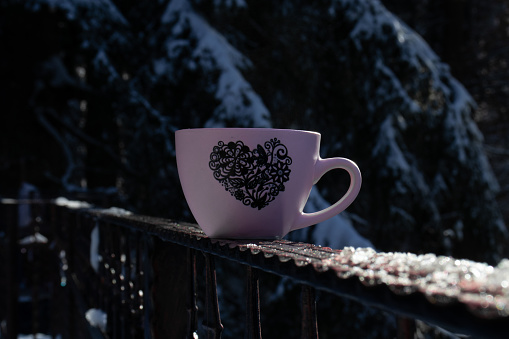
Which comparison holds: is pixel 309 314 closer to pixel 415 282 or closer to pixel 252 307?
pixel 252 307

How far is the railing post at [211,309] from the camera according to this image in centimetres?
98

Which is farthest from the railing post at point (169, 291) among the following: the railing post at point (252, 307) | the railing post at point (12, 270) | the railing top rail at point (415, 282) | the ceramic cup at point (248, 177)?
the railing post at point (12, 270)

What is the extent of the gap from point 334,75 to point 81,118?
5.68 meters

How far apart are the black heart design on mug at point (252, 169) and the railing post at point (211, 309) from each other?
5.6 inches

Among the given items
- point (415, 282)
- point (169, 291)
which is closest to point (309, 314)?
point (415, 282)

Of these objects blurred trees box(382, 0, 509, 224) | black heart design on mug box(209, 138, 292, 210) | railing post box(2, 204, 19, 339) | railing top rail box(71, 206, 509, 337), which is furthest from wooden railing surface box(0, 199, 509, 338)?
blurred trees box(382, 0, 509, 224)

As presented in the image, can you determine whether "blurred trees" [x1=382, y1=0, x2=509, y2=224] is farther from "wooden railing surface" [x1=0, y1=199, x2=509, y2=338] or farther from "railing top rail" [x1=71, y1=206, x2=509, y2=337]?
"railing top rail" [x1=71, y1=206, x2=509, y2=337]

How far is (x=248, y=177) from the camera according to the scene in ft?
3.31

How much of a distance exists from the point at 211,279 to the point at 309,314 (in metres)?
0.35

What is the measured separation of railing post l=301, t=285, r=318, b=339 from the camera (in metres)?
0.68

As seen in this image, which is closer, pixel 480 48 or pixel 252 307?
pixel 252 307

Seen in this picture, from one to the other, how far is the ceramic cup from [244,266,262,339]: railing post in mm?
226

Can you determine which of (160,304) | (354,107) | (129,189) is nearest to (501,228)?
(354,107)

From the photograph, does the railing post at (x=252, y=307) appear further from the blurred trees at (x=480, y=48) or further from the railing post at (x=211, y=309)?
the blurred trees at (x=480, y=48)
